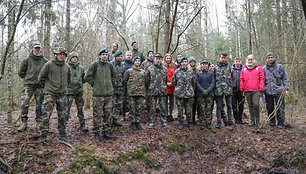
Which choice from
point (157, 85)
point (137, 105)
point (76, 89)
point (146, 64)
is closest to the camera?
point (76, 89)

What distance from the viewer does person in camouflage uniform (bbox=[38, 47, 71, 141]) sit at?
454 centimetres

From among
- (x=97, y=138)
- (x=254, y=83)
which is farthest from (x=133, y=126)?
(x=254, y=83)

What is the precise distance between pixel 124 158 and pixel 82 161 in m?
1.05

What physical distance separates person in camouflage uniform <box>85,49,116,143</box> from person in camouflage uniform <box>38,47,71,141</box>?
0.69 m

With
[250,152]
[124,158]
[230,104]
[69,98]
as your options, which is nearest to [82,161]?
[124,158]

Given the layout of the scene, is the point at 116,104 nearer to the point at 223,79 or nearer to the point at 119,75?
the point at 119,75

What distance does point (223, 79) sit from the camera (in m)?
6.96

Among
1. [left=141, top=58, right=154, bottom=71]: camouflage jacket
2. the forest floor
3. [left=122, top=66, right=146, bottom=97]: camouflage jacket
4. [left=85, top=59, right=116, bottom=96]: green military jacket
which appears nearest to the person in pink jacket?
the forest floor

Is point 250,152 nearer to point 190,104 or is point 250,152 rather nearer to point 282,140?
point 282,140

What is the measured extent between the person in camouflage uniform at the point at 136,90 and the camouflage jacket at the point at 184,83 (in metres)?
1.22

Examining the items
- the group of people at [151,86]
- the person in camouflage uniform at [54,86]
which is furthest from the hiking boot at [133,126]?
the person in camouflage uniform at [54,86]

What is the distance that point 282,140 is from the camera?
5.81 meters

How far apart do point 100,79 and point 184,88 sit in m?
2.86

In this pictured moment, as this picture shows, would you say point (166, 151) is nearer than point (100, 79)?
No
